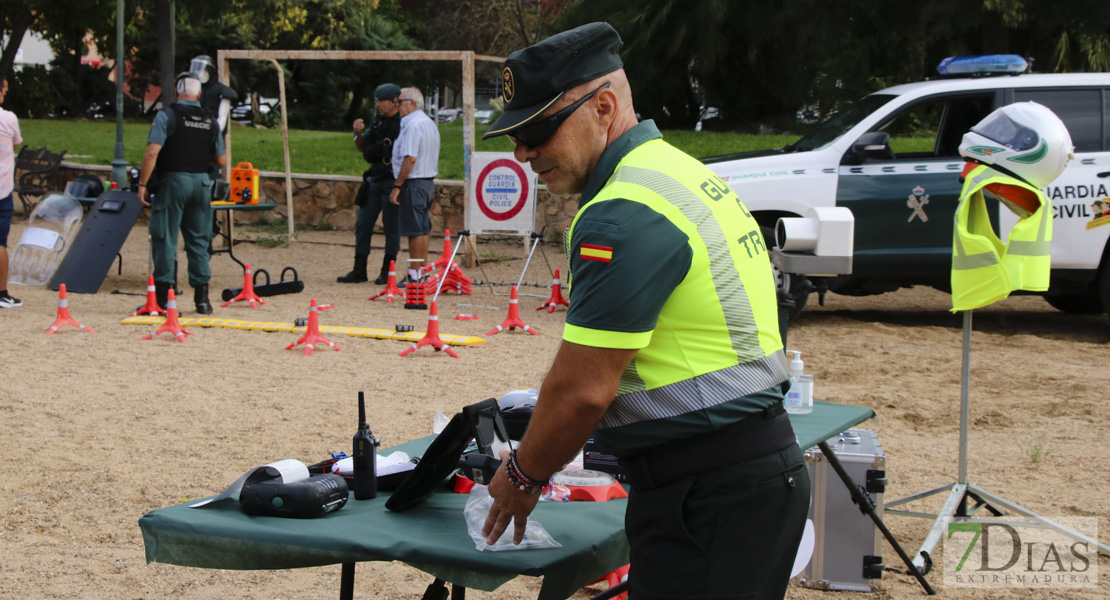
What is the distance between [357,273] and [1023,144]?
8.50 meters

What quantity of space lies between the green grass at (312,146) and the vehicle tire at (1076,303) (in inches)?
206

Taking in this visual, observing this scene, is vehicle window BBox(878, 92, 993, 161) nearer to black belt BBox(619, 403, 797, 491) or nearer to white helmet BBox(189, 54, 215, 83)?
white helmet BBox(189, 54, 215, 83)

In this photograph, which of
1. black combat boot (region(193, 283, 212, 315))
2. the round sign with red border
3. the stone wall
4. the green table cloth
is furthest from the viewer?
the stone wall

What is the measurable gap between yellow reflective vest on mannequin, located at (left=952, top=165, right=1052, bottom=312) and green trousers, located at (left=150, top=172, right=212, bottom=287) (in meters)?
6.73

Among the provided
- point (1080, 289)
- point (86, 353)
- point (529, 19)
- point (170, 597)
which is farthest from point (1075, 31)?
point (529, 19)

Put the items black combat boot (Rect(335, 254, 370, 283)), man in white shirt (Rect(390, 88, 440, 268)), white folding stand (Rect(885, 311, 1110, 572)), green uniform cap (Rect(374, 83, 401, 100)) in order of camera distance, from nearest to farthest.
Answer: white folding stand (Rect(885, 311, 1110, 572))
man in white shirt (Rect(390, 88, 440, 268))
green uniform cap (Rect(374, 83, 401, 100))
black combat boot (Rect(335, 254, 370, 283))

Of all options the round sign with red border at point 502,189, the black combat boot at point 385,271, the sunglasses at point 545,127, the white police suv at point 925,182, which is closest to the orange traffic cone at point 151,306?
the black combat boot at point 385,271

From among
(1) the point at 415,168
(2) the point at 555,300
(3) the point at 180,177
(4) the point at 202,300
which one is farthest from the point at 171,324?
(2) the point at 555,300

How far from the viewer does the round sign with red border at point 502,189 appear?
1128 centimetres

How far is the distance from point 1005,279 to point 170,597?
3.61 m

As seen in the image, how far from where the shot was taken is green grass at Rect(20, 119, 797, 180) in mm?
15641

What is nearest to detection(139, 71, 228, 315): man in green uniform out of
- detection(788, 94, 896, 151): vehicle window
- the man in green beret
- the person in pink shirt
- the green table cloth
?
the person in pink shirt

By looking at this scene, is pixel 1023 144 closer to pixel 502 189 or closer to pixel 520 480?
pixel 520 480

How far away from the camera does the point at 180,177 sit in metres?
8.76
